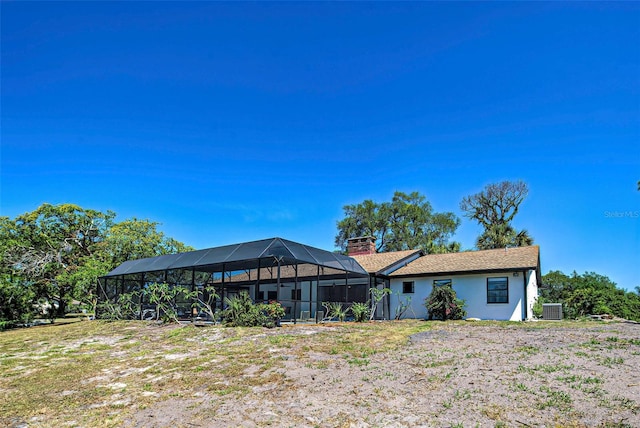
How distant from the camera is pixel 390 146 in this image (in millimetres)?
26188

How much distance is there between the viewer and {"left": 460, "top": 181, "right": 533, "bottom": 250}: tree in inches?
1272

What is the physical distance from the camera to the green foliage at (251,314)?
1380cm

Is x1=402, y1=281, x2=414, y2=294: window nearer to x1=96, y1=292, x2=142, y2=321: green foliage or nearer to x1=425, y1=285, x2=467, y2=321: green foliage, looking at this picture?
x1=425, y1=285, x2=467, y2=321: green foliage

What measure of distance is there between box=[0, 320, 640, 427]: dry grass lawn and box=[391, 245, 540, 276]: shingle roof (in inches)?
275

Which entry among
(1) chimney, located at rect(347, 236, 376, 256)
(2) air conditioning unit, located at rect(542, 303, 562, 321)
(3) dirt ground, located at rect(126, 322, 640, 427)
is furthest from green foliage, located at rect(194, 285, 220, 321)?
(2) air conditioning unit, located at rect(542, 303, 562, 321)

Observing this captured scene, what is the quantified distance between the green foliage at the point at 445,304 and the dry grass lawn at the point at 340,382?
6588 millimetres

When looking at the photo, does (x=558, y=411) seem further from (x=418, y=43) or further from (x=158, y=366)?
(x=418, y=43)

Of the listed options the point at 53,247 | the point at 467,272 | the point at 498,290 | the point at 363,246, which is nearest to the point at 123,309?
the point at 53,247

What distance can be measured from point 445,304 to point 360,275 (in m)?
3.79

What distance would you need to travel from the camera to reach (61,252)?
2747 cm

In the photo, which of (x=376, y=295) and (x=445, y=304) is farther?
(x=376, y=295)

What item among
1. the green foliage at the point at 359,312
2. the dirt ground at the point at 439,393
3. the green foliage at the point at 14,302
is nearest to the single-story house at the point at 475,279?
the green foliage at the point at 359,312

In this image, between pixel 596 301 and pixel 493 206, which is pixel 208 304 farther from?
pixel 493 206

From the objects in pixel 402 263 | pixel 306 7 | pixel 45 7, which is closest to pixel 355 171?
pixel 402 263
